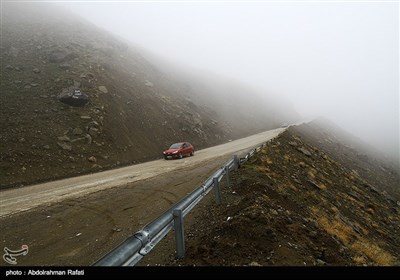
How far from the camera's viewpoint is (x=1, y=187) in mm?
17797

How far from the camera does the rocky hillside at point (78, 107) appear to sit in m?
21.9

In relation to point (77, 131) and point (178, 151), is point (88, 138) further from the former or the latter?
point (178, 151)

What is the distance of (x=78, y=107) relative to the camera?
27.4 meters

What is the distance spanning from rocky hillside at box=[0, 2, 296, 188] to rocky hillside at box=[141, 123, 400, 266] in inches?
574

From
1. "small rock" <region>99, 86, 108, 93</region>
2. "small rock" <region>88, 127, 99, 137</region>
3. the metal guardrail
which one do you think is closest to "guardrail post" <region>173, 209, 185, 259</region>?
the metal guardrail

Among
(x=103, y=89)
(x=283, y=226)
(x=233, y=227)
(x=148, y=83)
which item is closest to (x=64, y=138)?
(x=103, y=89)

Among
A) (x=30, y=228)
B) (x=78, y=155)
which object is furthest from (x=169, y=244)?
(x=78, y=155)

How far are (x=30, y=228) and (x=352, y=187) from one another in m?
18.7

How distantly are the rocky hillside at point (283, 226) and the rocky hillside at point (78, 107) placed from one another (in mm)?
14574

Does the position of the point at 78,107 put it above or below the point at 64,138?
above

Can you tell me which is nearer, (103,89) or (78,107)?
(78,107)

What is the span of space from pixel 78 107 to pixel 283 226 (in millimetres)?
24249

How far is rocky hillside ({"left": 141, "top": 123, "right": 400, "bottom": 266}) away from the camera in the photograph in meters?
6.44

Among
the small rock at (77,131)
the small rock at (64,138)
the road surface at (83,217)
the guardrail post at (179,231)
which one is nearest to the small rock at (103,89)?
the small rock at (77,131)
